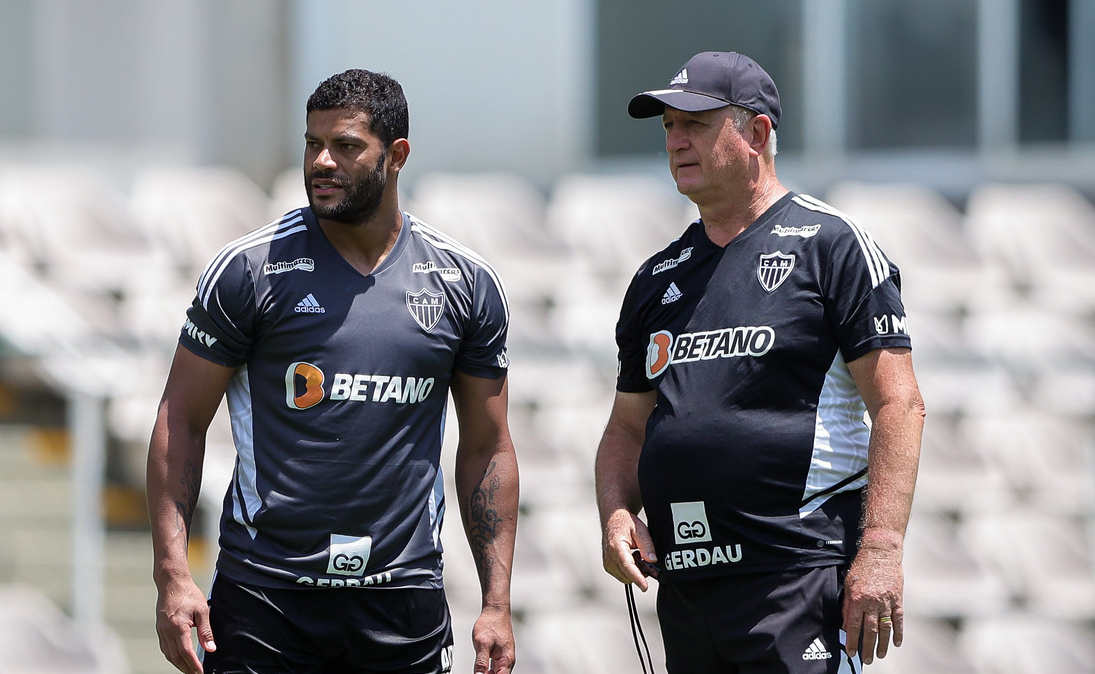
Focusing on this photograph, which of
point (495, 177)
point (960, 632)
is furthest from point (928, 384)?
point (495, 177)

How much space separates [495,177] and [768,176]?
6.89 meters

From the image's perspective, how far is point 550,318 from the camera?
27.5 ft

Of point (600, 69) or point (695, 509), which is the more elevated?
point (600, 69)

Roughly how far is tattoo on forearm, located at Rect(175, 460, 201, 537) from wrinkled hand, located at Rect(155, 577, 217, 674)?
5.4 inches

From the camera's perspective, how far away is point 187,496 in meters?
3.31

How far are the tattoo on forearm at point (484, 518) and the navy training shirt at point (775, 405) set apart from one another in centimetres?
43

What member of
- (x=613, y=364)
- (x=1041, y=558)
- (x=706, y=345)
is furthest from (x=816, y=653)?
(x=1041, y=558)

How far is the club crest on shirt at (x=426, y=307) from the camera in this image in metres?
3.42

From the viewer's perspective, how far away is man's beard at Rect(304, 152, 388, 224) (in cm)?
334

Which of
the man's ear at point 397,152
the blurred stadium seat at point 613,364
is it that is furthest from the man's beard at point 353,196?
the blurred stadium seat at point 613,364

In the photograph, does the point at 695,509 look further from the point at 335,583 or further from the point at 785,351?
the point at 335,583

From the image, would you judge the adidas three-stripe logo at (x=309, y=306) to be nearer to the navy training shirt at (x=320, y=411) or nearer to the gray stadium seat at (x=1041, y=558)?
the navy training shirt at (x=320, y=411)

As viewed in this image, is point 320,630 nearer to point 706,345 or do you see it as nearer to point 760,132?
point 706,345

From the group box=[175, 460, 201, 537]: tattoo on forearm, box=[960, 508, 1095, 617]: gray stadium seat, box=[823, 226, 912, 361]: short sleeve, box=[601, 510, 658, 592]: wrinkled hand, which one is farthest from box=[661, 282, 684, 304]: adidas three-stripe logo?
box=[960, 508, 1095, 617]: gray stadium seat
